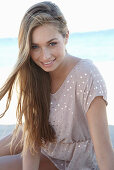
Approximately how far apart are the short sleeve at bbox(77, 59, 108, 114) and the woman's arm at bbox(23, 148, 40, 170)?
1.92 ft

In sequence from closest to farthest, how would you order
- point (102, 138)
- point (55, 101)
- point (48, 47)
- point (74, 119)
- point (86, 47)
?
point (102, 138) < point (48, 47) < point (74, 119) < point (55, 101) < point (86, 47)

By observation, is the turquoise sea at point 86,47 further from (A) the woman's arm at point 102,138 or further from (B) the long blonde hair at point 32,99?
(A) the woman's arm at point 102,138

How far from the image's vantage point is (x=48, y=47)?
2.11 m

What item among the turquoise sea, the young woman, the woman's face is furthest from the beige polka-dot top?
the turquoise sea

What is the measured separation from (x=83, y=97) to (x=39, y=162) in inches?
27.3

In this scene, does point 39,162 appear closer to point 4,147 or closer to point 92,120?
point 4,147

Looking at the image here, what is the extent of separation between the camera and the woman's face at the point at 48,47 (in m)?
2.07

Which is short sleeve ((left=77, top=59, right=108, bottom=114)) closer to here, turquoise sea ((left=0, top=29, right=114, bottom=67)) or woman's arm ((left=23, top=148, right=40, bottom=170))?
woman's arm ((left=23, top=148, right=40, bottom=170))

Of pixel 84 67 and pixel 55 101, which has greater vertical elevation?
pixel 84 67

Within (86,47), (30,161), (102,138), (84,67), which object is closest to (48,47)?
(84,67)

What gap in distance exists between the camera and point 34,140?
2422 mm

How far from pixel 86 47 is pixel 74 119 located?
42.5ft

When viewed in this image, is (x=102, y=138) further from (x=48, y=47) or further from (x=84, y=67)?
(x=48, y=47)

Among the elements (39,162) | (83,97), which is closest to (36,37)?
(83,97)
